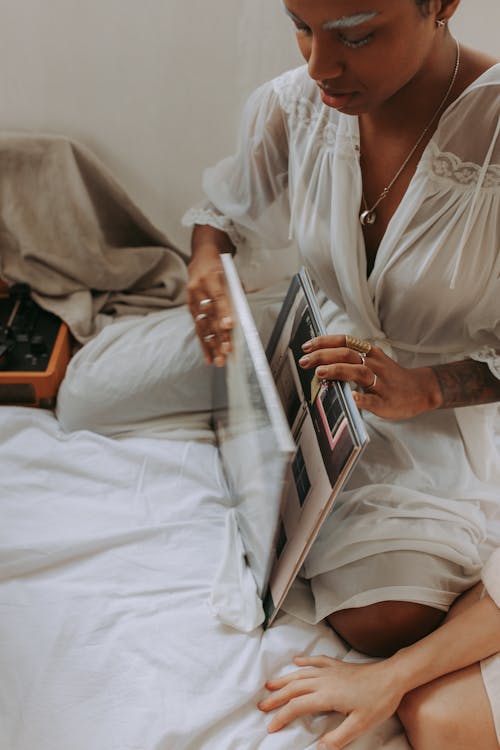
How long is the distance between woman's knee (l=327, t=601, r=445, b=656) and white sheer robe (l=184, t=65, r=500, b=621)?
0.05ft

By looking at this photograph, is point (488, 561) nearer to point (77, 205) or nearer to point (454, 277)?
point (454, 277)

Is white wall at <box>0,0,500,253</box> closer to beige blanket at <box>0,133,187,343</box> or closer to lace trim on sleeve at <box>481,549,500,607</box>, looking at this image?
beige blanket at <box>0,133,187,343</box>

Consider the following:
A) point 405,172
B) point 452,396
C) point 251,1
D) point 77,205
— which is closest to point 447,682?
point 452,396

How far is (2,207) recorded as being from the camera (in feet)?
4.07

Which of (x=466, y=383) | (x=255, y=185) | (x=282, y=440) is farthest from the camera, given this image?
(x=255, y=185)

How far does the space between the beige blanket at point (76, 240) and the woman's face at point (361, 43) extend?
2.03 feet

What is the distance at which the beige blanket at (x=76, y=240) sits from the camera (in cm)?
123

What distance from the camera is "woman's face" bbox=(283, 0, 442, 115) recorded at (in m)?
0.66

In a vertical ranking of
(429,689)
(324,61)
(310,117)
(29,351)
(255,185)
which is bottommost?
(429,689)

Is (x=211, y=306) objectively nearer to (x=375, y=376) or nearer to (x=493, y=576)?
(x=375, y=376)

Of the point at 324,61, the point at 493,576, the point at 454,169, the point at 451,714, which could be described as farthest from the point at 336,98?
the point at 451,714

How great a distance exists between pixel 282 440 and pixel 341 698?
12.2 inches

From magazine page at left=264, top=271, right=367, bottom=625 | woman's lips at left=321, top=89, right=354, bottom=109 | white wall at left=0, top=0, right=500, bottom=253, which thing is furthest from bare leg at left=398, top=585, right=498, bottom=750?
white wall at left=0, top=0, right=500, bottom=253

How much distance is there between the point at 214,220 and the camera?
3.60 feet
